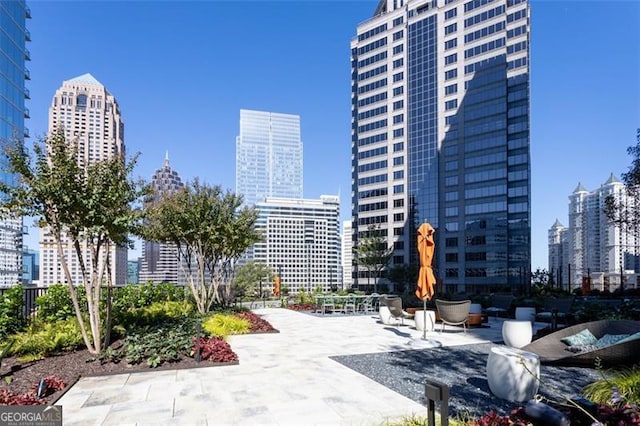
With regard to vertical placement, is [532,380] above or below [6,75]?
below

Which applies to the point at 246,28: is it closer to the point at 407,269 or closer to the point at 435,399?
the point at 435,399

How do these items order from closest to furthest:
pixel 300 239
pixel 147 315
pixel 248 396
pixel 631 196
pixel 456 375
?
pixel 248 396 < pixel 456 375 < pixel 147 315 < pixel 631 196 < pixel 300 239

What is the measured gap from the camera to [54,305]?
10508 millimetres

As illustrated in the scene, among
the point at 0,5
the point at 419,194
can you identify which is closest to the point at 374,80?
the point at 419,194

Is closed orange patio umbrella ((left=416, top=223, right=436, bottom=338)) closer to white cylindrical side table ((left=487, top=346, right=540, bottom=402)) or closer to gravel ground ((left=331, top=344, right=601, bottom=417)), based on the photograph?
gravel ground ((left=331, top=344, right=601, bottom=417))

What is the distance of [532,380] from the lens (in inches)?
207

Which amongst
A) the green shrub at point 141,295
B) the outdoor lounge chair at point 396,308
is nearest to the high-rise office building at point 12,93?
the green shrub at point 141,295

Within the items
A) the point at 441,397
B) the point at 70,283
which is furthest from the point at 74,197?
the point at 441,397

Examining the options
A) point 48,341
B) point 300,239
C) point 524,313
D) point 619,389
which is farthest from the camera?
point 300,239

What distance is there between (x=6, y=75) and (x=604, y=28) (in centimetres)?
8170

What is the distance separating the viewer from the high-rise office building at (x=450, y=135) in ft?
219

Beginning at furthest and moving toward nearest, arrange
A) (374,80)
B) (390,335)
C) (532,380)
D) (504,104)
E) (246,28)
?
(374,80) → (504,104) → (246,28) → (390,335) → (532,380)

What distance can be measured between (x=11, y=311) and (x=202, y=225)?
5.98 meters

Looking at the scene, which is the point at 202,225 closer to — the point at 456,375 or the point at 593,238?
the point at 456,375
